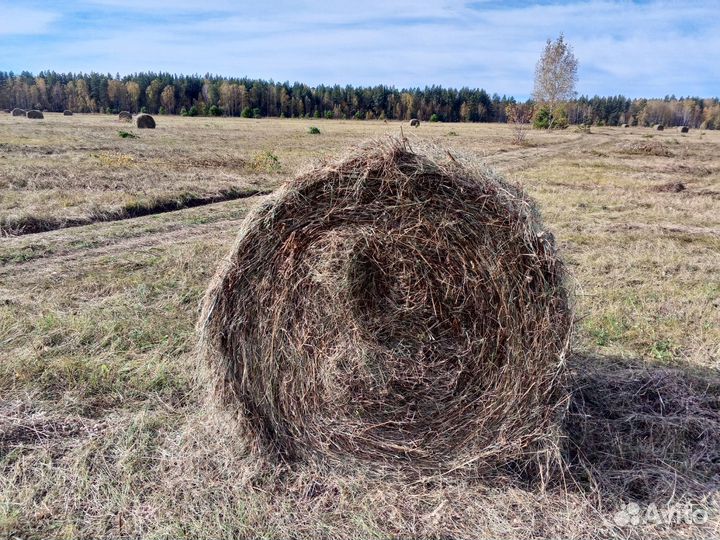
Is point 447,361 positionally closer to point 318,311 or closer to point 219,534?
point 318,311

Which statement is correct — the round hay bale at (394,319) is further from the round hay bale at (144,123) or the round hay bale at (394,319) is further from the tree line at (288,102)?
the tree line at (288,102)

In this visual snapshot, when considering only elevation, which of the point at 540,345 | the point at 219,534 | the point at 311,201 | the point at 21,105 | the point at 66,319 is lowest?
the point at 219,534

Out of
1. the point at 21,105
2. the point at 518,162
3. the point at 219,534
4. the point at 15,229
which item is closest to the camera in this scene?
the point at 219,534

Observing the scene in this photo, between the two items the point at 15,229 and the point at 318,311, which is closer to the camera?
the point at 318,311

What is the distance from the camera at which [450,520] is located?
119 inches

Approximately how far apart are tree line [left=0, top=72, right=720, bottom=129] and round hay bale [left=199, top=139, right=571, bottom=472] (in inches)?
3404

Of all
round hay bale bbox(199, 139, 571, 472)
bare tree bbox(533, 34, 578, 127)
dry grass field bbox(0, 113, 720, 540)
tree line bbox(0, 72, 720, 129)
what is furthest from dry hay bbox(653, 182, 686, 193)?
tree line bbox(0, 72, 720, 129)

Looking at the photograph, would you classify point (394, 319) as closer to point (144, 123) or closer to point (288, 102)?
point (144, 123)

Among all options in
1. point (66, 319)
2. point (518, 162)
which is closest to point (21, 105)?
point (518, 162)

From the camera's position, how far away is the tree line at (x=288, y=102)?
315 feet

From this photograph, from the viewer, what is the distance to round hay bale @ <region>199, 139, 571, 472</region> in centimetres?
311

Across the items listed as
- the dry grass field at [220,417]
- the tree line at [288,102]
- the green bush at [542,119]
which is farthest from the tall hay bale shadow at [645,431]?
the tree line at [288,102]

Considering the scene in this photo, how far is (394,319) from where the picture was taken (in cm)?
340

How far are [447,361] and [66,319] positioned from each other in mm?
3942
